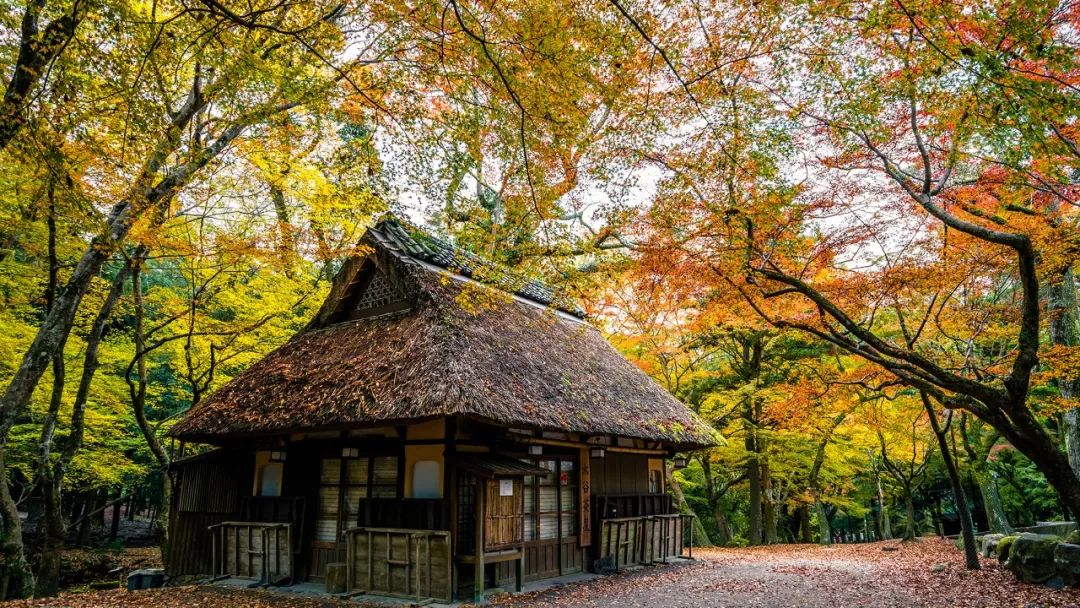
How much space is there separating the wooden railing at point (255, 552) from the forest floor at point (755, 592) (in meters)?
0.42

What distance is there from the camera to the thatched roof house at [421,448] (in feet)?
24.8

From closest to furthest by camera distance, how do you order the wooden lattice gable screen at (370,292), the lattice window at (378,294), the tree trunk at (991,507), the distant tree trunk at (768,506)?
the wooden lattice gable screen at (370,292) → the lattice window at (378,294) → the tree trunk at (991,507) → the distant tree trunk at (768,506)

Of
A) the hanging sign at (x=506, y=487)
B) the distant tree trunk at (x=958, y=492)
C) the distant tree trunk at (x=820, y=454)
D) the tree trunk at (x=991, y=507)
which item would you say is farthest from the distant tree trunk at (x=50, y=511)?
the tree trunk at (x=991, y=507)

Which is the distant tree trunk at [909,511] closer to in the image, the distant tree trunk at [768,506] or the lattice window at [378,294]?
the distant tree trunk at [768,506]

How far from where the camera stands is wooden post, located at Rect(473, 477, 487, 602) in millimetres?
7273

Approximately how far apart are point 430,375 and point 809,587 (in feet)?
21.3

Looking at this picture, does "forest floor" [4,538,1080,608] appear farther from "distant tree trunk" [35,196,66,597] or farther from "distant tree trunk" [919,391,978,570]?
"distant tree trunk" [35,196,66,597]

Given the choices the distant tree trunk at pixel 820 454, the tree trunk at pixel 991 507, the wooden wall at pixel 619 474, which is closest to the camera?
the wooden wall at pixel 619 474

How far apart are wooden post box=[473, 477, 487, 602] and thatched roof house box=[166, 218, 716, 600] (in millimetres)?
19

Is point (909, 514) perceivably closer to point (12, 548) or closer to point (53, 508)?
point (53, 508)

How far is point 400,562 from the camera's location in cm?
743

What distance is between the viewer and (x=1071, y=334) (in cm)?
932

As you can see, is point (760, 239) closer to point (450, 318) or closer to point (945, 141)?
point (945, 141)

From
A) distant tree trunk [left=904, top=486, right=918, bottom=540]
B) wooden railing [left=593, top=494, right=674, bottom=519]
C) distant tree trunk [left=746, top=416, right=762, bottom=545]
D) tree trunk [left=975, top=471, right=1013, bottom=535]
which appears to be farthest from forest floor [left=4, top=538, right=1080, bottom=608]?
distant tree trunk [left=746, top=416, right=762, bottom=545]
